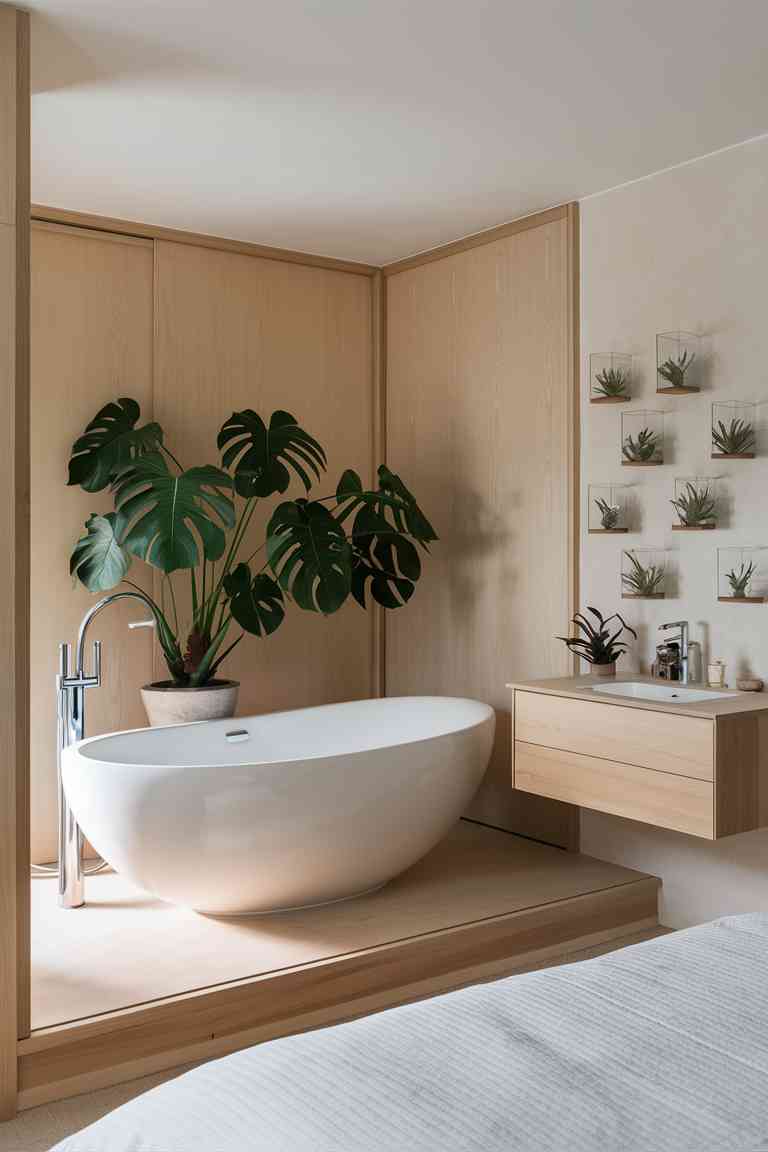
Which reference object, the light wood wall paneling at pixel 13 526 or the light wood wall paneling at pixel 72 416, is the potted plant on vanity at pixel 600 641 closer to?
the light wood wall paneling at pixel 72 416

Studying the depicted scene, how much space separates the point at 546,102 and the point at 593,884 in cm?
250

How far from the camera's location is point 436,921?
331 centimetres

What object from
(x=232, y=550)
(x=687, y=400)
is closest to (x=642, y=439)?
(x=687, y=400)

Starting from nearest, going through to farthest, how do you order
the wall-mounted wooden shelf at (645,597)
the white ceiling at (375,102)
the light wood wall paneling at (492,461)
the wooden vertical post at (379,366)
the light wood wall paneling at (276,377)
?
the white ceiling at (375,102) < the wall-mounted wooden shelf at (645,597) < the light wood wall paneling at (492,461) < the light wood wall paneling at (276,377) < the wooden vertical post at (379,366)

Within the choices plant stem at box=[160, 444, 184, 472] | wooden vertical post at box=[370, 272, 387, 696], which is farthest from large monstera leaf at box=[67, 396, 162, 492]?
wooden vertical post at box=[370, 272, 387, 696]

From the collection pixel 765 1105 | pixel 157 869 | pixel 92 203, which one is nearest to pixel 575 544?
pixel 157 869

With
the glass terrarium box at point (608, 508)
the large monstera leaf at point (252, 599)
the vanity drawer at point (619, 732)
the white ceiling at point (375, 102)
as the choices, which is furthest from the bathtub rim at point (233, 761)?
the white ceiling at point (375, 102)

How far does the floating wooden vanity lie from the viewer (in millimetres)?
2936

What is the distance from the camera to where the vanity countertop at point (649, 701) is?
299 cm

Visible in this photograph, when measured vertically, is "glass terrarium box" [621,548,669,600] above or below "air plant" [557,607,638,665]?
above

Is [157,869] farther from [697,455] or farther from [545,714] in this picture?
[697,455]

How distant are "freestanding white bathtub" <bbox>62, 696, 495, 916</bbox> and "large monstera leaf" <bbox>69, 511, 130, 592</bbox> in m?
0.57

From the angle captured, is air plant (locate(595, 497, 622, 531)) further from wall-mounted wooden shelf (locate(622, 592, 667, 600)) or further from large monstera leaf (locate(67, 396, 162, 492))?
large monstera leaf (locate(67, 396, 162, 492))

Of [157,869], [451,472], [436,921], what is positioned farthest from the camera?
[451,472]
